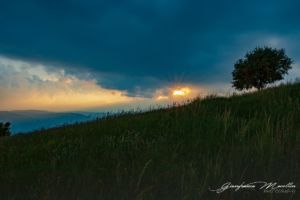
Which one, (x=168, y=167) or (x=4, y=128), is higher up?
(x=4, y=128)

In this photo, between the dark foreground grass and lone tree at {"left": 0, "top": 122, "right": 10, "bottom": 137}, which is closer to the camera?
the dark foreground grass

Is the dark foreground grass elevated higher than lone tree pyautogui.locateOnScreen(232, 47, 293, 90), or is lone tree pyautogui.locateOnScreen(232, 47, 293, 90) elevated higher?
lone tree pyautogui.locateOnScreen(232, 47, 293, 90)

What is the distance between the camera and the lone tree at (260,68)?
6208 centimetres

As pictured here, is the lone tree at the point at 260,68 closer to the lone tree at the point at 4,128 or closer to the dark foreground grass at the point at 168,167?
the lone tree at the point at 4,128

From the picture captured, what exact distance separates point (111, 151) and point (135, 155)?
4.00 feet

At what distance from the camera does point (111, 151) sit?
8602 millimetres

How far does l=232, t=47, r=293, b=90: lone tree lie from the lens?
62.1 m

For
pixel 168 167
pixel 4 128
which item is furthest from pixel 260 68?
pixel 168 167

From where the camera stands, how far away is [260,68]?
61.7 metres

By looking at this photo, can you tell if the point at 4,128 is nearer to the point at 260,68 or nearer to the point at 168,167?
the point at 260,68

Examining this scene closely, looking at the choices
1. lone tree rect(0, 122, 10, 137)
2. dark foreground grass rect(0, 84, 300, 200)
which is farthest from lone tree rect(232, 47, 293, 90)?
dark foreground grass rect(0, 84, 300, 200)

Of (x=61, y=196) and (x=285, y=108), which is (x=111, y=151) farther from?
(x=285, y=108)

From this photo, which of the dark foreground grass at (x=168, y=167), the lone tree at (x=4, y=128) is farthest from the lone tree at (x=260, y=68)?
the dark foreground grass at (x=168, y=167)

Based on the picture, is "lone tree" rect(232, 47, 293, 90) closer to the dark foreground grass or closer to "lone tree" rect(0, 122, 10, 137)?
"lone tree" rect(0, 122, 10, 137)
